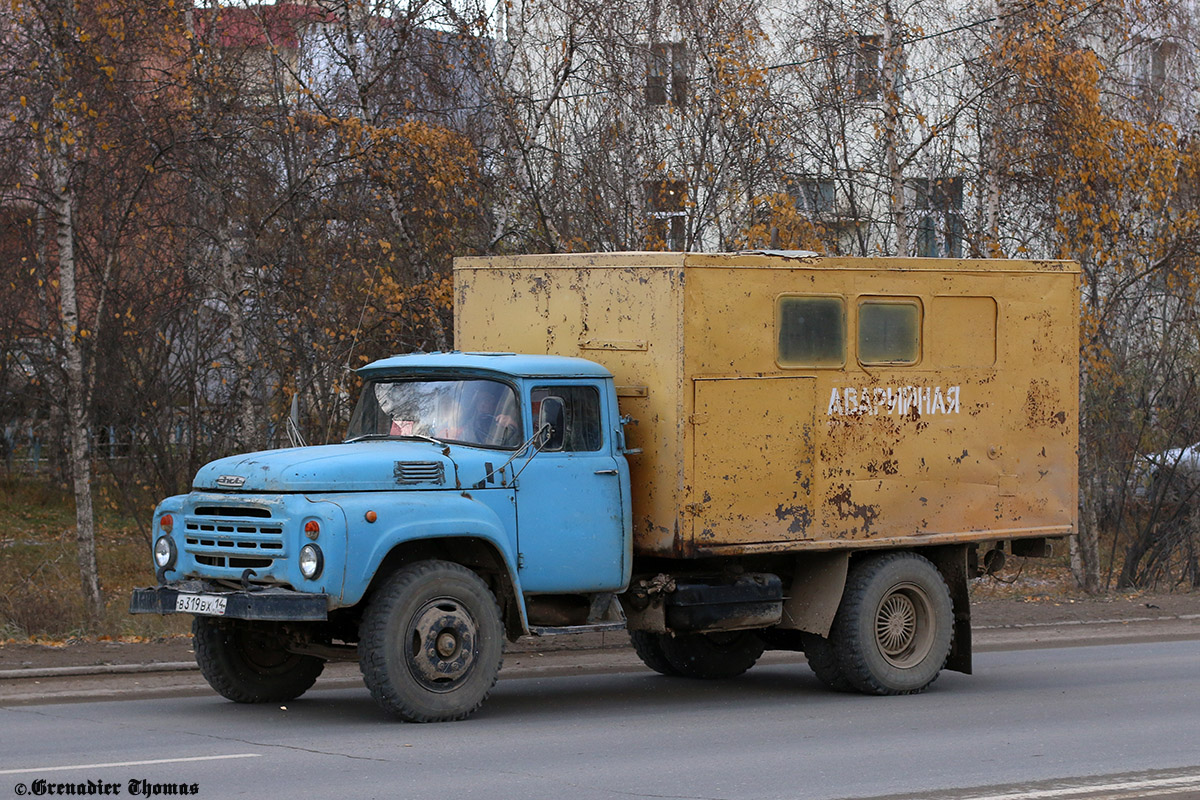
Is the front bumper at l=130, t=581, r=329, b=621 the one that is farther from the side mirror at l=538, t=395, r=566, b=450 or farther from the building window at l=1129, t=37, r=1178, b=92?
the building window at l=1129, t=37, r=1178, b=92

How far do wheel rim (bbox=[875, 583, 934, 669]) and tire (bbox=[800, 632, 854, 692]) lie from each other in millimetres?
363

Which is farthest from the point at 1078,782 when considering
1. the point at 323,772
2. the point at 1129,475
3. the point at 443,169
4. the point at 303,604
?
the point at 1129,475

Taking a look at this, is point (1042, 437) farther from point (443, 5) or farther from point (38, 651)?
point (443, 5)

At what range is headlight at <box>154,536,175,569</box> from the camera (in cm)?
1023

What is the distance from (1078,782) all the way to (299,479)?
4.84 m

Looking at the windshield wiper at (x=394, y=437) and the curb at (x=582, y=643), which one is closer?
the windshield wiper at (x=394, y=437)

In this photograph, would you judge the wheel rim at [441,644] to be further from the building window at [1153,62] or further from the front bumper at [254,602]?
the building window at [1153,62]

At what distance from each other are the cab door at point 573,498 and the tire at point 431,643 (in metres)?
0.53

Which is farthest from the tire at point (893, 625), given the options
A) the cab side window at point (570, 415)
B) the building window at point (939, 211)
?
the building window at point (939, 211)

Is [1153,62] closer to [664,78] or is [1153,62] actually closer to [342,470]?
[664,78]

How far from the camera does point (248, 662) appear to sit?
35.2 feet

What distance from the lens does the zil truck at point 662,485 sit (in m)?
9.83

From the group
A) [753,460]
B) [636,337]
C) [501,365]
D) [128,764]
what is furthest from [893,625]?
[128,764]

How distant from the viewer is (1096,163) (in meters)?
21.0
